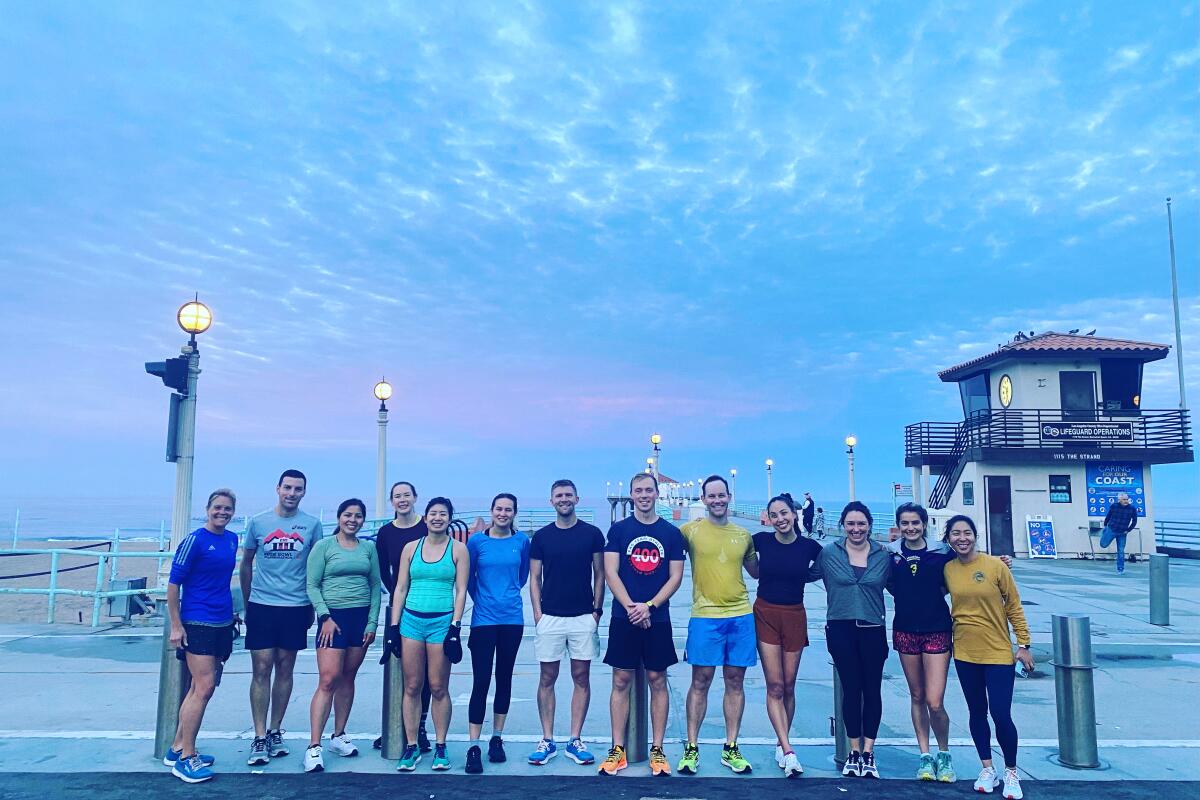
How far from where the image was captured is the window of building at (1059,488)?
22.2 m

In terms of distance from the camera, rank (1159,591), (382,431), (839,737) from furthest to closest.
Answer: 1. (382,431)
2. (1159,591)
3. (839,737)

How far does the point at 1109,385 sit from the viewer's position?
22.7 metres

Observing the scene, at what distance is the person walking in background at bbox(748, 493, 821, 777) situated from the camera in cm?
504

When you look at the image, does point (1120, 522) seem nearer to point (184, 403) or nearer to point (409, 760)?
point (409, 760)

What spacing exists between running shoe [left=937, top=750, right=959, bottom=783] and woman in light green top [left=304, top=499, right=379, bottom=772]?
12.8 feet

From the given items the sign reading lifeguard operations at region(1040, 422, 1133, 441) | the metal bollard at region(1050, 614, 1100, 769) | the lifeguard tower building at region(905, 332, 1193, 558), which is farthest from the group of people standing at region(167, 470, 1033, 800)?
the sign reading lifeguard operations at region(1040, 422, 1133, 441)

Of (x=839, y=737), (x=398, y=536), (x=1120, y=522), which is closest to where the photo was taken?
(x=839, y=737)

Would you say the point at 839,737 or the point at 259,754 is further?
the point at 839,737

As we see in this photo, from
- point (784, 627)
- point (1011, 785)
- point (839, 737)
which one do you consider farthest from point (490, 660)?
point (1011, 785)

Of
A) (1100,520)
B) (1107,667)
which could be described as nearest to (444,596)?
(1107,667)

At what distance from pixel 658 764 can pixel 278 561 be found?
3009 millimetres

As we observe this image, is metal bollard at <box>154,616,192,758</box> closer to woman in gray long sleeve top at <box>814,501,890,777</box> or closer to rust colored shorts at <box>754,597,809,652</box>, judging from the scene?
rust colored shorts at <box>754,597,809,652</box>

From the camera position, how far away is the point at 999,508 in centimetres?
2247

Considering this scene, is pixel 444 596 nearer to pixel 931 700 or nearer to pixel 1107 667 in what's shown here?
pixel 931 700
